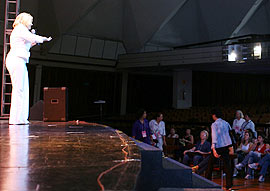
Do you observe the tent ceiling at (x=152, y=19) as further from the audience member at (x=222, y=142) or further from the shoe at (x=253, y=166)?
the audience member at (x=222, y=142)

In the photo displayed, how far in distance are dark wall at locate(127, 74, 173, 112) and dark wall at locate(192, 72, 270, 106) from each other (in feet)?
6.04

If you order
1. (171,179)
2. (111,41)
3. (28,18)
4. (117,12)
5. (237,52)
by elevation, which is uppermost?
(117,12)

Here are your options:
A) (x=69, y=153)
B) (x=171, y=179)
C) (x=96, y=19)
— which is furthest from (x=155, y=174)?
(x=96, y=19)

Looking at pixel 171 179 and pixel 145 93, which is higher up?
pixel 145 93

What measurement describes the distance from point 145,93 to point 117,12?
558cm

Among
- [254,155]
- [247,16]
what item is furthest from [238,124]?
[247,16]

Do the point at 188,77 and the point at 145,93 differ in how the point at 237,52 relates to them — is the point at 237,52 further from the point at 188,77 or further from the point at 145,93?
the point at 145,93

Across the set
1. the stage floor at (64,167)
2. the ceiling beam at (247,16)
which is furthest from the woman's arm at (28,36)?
the ceiling beam at (247,16)

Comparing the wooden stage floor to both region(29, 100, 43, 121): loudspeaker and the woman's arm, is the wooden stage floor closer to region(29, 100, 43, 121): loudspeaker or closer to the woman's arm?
the woman's arm

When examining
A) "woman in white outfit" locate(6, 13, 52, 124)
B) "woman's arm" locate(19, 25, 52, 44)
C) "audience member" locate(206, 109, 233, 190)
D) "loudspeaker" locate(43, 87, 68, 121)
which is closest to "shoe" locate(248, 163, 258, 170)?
"audience member" locate(206, 109, 233, 190)

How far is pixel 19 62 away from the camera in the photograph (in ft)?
20.9

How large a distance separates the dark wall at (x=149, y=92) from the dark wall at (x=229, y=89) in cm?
184

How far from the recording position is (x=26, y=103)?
21.5 ft

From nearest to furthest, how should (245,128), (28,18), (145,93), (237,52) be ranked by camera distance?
(28,18) < (245,128) < (237,52) < (145,93)
